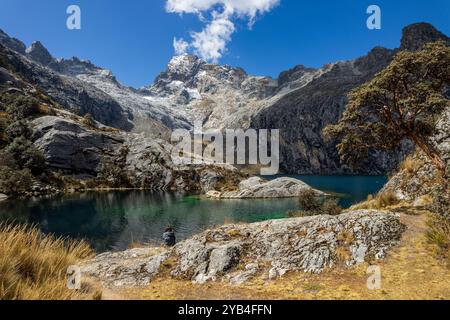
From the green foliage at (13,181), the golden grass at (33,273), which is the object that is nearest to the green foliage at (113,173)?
the green foliage at (13,181)

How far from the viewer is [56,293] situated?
749 centimetres

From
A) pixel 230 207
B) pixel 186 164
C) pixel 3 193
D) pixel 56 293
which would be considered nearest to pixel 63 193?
pixel 3 193

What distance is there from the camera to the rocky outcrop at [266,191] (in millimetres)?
75125

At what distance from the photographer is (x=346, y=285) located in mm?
10906

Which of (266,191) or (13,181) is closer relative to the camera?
(13,181)

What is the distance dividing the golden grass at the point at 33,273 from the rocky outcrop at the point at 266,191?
64.9m

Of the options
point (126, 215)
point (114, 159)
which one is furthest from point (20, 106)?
point (126, 215)

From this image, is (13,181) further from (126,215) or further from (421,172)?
(421,172)

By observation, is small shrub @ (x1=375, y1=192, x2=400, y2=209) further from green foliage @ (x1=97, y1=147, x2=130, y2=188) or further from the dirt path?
green foliage @ (x1=97, y1=147, x2=130, y2=188)

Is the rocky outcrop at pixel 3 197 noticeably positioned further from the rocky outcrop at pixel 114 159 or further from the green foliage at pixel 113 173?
the green foliage at pixel 113 173

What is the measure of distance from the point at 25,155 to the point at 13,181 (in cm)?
1527

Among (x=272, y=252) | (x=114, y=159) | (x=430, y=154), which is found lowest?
(x=272, y=252)
